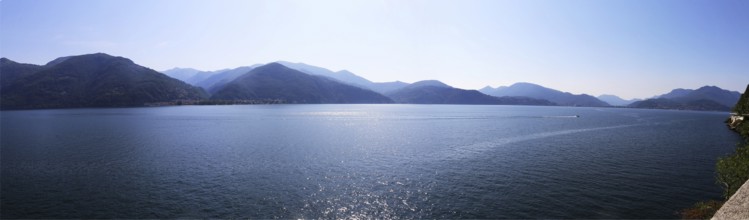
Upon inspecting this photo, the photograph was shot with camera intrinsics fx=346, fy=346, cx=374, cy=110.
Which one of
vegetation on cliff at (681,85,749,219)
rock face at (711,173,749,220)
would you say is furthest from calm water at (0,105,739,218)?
rock face at (711,173,749,220)

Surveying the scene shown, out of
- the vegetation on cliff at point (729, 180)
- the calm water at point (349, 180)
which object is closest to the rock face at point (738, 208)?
the vegetation on cliff at point (729, 180)

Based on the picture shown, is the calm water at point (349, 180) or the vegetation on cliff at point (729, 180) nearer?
the vegetation on cliff at point (729, 180)

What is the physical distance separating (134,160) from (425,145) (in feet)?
228

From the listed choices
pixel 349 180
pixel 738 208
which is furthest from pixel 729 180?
pixel 349 180

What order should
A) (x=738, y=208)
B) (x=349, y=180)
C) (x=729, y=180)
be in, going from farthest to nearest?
1. (x=349, y=180)
2. (x=729, y=180)
3. (x=738, y=208)

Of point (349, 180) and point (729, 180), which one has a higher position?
point (729, 180)

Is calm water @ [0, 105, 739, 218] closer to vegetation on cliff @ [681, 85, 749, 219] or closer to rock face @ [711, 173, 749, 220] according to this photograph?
vegetation on cliff @ [681, 85, 749, 219]

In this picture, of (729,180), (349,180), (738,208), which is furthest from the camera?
(349,180)

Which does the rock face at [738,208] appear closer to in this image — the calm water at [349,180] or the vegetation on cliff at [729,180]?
the vegetation on cliff at [729,180]

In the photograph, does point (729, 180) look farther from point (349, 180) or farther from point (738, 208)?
point (349, 180)

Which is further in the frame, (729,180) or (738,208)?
(729,180)

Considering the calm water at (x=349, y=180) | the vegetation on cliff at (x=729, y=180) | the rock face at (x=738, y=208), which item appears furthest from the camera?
the calm water at (x=349, y=180)

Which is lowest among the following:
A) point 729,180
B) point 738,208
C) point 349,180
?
point 349,180

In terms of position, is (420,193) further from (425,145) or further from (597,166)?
(425,145)
